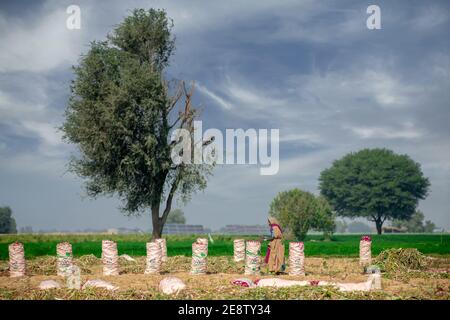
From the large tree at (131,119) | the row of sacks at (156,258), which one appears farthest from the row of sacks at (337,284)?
the large tree at (131,119)

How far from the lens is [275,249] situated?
18438 millimetres

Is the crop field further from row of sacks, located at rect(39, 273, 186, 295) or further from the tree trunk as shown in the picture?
the tree trunk

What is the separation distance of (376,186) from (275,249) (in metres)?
68.8

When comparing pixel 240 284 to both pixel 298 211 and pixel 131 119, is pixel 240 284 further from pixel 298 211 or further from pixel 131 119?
pixel 298 211

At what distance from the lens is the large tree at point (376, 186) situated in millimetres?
82875

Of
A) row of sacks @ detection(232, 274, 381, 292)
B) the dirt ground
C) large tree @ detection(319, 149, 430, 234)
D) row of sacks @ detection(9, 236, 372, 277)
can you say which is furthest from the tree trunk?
row of sacks @ detection(232, 274, 381, 292)

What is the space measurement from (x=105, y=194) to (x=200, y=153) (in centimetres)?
746

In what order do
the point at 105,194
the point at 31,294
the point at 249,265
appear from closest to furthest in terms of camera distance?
1. the point at 31,294
2. the point at 249,265
3. the point at 105,194

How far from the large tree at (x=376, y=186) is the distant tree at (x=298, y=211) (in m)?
26.3

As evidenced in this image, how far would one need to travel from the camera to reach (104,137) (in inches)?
1372

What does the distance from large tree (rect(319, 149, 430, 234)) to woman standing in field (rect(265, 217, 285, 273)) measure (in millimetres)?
66783

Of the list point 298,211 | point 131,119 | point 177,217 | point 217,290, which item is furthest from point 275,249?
point 177,217
